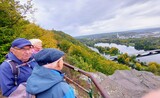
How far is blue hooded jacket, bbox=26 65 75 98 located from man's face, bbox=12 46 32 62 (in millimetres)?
1007

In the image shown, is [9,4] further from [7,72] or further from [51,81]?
[51,81]

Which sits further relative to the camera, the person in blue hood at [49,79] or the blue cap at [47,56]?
the blue cap at [47,56]

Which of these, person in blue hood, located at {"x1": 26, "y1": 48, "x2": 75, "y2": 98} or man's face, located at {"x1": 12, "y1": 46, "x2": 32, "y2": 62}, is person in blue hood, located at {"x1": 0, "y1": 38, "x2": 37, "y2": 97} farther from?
person in blue hood, located at {"x1": 26, "y1": 48, "x2": 75, "y2": 98}

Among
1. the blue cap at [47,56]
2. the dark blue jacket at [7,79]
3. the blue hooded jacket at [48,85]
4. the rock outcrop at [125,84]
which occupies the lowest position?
the rock outcrop at [125,84]

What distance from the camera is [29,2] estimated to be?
10.7 metres

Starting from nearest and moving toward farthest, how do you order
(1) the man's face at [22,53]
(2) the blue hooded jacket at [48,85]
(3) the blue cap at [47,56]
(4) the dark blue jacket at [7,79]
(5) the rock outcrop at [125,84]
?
(2) the blue hooded jacket at [48,85] < (3) the blue cap at [47,56] < (4) the dark blue jacket at [7,79] < (1) the man's face at [22,53] < (5) the rock outcrop at [125,84]

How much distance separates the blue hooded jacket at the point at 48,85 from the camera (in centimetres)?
195

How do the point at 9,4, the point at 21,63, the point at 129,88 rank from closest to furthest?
the point at 21,63
the point at 9,4
the point at 129,88

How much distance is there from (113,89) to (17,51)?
9544 millimetres

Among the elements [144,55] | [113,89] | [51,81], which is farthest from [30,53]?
[144,55]

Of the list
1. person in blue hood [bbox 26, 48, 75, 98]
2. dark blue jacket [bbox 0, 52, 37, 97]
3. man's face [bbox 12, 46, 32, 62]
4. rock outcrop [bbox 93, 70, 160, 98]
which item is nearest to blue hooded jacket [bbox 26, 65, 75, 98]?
person in blue hood [bbox 26, 48, 75, 98]

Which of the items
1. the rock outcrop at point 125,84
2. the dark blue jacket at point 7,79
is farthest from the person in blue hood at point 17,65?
the rock outcrop at point 125,84

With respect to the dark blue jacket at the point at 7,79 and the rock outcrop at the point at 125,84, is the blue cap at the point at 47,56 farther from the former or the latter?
the rock outcrop at the point at 125,84

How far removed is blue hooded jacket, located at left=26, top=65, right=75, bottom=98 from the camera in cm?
195
